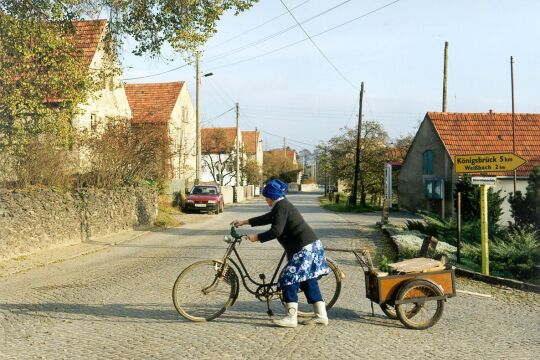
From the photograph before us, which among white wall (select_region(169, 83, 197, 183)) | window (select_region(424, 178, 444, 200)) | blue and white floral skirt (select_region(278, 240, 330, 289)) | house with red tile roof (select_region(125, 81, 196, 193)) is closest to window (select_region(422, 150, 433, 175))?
window (select_region(424, 178, 444, 200))

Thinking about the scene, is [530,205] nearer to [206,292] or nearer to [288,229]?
[288,229]

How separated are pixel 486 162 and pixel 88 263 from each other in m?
8.38

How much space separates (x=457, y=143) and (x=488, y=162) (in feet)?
68.3

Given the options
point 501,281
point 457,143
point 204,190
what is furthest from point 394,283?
point 204,190

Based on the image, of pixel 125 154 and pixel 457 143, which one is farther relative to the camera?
pixel 457 143

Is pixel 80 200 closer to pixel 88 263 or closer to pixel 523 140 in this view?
pixel 88 263

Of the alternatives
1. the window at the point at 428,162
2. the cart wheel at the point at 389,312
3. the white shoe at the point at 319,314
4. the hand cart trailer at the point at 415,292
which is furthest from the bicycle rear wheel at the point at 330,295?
the window at the point at 428,162

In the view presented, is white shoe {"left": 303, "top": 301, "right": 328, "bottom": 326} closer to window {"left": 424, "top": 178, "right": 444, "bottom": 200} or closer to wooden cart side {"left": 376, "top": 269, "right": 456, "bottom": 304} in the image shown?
wooden cart side {"left": 376, "top": 269, "right": 456, "bottom": 304}

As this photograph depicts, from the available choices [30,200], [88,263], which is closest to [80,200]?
[30,200]

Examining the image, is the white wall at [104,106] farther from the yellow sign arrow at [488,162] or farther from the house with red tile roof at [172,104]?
the yellow sign arrow at [488,162]

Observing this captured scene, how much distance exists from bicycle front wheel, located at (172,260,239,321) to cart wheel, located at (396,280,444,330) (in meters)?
1.91

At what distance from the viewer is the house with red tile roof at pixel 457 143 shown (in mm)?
30359

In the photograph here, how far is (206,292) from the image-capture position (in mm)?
6746

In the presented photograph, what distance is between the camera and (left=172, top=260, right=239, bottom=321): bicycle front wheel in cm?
667
